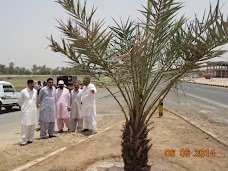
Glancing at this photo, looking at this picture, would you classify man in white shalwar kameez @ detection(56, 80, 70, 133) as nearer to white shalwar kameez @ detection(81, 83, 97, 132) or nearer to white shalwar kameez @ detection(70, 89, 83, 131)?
white shalwar kameez @ detection(70, 89, 83, 131)

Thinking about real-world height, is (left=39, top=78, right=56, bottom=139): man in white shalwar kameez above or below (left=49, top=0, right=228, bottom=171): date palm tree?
below

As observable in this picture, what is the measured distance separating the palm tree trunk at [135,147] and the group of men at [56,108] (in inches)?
101

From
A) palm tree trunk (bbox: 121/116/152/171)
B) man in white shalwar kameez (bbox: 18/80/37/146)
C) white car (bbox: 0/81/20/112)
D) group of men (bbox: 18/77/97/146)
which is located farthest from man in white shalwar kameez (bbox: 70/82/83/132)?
white car (bbox: 0/81/20/112)

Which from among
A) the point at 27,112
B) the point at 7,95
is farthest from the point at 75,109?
the point at 7,95

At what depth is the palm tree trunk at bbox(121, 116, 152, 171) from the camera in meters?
4.38

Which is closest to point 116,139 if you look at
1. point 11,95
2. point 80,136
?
point 80,136

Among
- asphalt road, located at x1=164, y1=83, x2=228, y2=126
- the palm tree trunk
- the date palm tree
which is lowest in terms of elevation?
asphalt road, located at x1=164, y1=83, x2=228, y2=126

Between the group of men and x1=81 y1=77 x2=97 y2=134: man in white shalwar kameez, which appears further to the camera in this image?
x1=81 y1=77 x2=97 y2=134: man in white shalwar kameez

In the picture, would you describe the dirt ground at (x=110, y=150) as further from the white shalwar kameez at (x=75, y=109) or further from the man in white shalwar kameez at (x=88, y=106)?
the white shalwar kameez at (x=75, y=109)

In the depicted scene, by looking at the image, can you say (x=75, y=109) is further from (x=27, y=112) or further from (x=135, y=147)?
(x=135, y=147)

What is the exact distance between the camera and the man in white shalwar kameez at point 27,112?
6.84m

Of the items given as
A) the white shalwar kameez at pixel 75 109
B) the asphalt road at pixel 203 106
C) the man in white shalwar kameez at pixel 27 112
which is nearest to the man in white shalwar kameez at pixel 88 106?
the white shalwar kameez at pixel 75 109

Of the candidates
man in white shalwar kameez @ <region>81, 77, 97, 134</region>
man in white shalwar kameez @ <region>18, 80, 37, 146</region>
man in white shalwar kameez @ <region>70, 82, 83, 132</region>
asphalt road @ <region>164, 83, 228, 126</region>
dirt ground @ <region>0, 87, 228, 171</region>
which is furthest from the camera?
asphalt road @ <region>164, 83, 228, 126</region>

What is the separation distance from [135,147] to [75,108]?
4487mm
